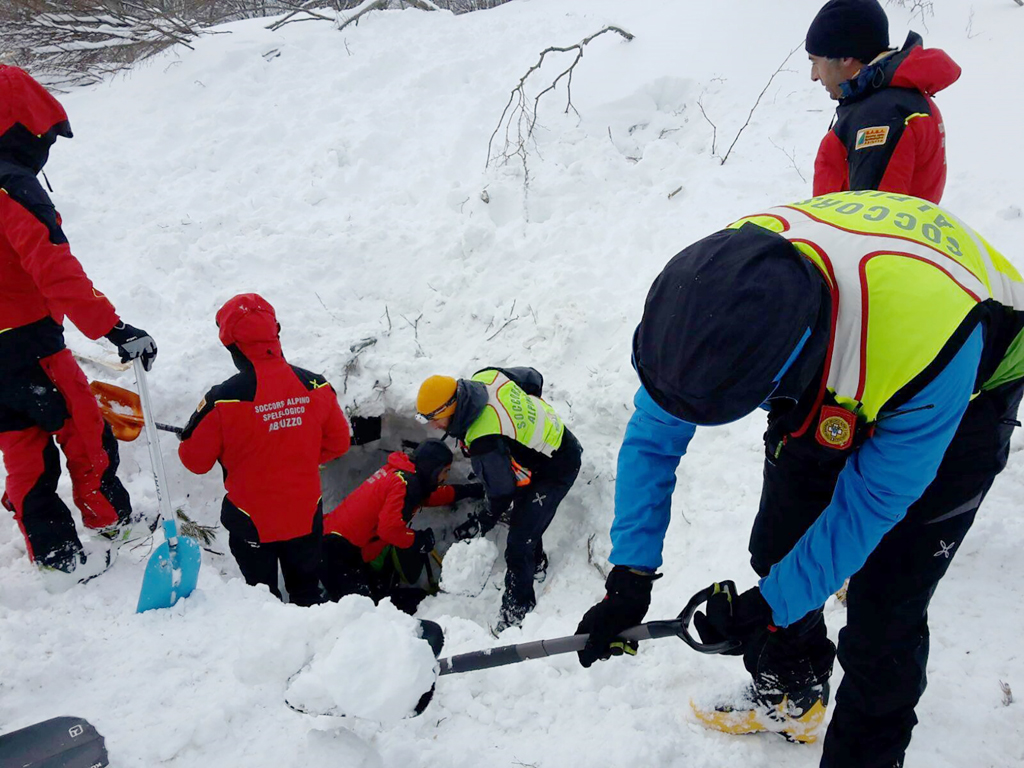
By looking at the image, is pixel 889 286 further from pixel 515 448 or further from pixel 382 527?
pixel 382 527

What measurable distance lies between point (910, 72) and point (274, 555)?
3.84 m

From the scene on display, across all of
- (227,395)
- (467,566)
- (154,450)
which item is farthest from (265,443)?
(467,566)

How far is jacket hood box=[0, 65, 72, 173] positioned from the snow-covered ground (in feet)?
6.25

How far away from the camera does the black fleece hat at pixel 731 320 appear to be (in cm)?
126

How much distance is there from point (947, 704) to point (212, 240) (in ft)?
19.1

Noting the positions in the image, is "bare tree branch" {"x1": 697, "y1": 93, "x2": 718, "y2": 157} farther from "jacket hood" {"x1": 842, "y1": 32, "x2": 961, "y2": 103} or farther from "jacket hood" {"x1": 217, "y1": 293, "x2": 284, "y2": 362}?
"jacket hood" {"x1": 217, "y1": 293, "x2": 284, "y2": 362}

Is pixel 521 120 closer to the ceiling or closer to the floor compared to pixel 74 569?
closer to the ceiling

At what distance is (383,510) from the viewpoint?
4391 mm

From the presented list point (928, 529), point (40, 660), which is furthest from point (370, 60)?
point (928, 529)

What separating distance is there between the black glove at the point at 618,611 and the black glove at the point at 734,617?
19 centimetres

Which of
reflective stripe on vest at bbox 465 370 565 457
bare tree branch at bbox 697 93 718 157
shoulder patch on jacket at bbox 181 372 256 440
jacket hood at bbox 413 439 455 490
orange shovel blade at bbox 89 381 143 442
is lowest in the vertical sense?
jacket hood at bbox 413 439 455 490

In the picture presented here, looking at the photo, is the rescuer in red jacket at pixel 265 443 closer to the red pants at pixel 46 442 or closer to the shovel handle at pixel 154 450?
the shovel handle at pixel 154 450

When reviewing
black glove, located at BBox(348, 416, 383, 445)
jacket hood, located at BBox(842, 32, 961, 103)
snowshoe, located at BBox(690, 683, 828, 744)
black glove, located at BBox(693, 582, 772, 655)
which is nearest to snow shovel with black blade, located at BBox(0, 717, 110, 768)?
black glove, located at BBox(693, 582, 772, 655)

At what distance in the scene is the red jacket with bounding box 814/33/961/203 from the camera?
105 inches
